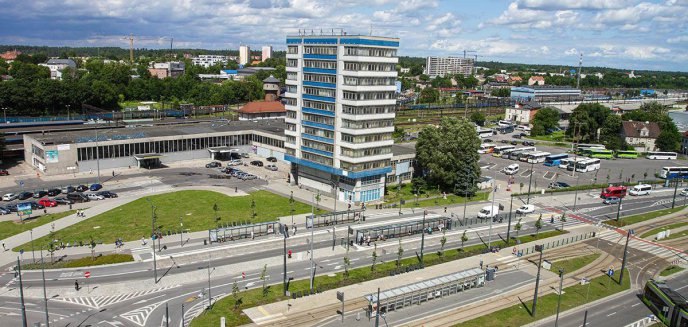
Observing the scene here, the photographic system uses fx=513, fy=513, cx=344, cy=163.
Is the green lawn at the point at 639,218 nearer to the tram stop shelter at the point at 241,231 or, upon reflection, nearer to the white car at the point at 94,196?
the tram stop shelter at the point at 241,231

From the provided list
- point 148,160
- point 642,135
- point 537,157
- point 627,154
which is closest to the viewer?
point 148,160

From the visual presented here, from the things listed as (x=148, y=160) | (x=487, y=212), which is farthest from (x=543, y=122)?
(x=148, y=160)

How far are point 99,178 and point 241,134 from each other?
3917 cm

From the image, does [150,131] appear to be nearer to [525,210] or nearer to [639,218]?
[525,210]

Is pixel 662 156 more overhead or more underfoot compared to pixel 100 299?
more overhead

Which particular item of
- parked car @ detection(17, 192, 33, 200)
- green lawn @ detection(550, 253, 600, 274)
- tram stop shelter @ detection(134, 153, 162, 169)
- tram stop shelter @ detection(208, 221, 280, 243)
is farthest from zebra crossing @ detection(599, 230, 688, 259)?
parked car @ detection(17, 192, 33, 200)

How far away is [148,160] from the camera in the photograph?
117 m

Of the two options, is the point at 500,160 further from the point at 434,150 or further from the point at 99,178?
the point at 99,178

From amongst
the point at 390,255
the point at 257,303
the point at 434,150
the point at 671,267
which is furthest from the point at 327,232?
the point at 671,267

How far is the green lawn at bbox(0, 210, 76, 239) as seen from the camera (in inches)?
2874

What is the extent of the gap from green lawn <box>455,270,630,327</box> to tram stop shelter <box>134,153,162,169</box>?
277 feet

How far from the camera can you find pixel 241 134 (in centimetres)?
13425

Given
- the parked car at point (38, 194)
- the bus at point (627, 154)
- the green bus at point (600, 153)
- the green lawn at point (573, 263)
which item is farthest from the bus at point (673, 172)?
the parked car at point (38, 194)

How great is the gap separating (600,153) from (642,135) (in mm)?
20825
